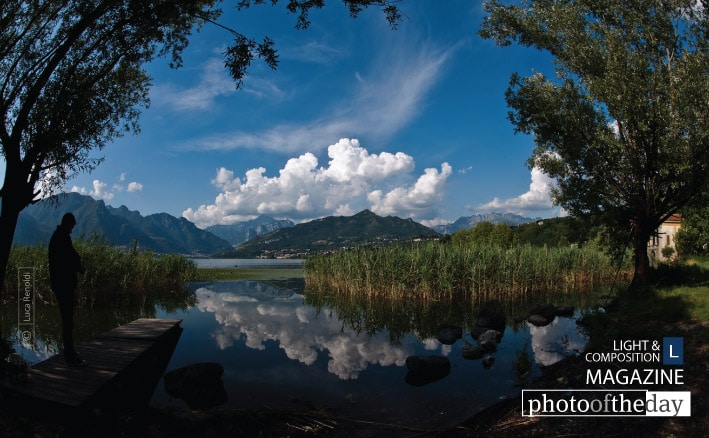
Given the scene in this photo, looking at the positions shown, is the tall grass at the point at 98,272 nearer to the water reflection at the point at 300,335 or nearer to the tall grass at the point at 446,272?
the water reflection at the point at 300,335

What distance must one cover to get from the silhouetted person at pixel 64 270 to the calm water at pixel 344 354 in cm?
230

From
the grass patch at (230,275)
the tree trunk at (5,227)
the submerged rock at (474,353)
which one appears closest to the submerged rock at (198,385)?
the tree trunk at (5,227)

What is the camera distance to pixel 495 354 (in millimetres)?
11430

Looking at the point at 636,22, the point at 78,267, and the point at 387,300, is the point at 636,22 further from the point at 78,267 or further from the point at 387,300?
the point at 78,267

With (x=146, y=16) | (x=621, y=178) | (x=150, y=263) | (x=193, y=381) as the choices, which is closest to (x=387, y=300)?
(x=621, y=178)

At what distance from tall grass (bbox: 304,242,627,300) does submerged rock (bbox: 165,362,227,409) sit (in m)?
12.6

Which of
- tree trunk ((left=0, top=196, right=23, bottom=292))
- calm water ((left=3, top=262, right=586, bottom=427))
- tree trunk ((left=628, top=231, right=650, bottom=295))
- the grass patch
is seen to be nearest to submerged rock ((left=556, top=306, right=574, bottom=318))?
calm water ((left=3, top=262, right=586, bottom=427))

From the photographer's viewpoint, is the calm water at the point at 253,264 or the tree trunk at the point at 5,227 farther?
the calm water at the point at 253,264

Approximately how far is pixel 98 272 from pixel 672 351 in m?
20.8

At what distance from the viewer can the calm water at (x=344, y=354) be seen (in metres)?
7.88

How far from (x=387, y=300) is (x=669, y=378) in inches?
557

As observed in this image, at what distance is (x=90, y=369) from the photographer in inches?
302

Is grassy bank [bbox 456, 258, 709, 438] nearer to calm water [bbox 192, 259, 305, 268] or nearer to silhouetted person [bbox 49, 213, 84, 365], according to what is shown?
silhouetted person [bbox 49, 213, 84, 365]

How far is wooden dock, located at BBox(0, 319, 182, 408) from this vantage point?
20.6 ft
